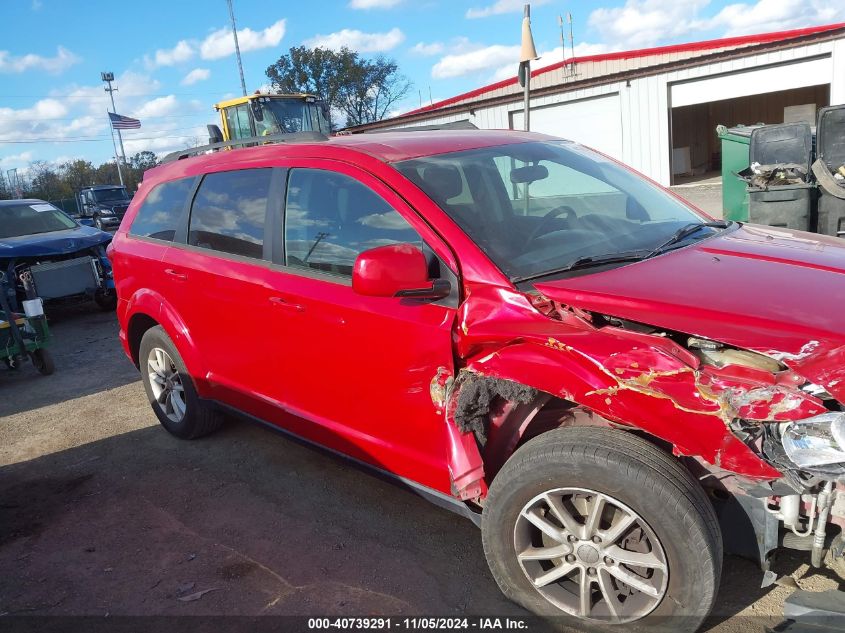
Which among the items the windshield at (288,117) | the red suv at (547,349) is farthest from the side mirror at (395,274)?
the windshield at (288,117)

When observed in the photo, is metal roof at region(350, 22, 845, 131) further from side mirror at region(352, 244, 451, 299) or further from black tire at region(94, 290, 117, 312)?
side mirror at region(352, 244, 451, 299)

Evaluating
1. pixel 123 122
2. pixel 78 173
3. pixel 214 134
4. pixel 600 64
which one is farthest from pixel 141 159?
pixel 214 134

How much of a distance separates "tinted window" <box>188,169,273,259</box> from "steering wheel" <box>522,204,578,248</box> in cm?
145

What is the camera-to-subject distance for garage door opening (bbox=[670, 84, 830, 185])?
974 inches

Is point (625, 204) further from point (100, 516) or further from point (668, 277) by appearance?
point (100, 516)

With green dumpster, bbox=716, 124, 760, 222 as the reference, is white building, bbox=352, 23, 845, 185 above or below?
above

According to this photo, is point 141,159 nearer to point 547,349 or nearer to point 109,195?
point 109,195

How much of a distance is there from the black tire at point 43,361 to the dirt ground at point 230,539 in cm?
187

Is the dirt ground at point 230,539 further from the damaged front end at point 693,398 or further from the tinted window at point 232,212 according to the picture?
the tinted window at point 232,212

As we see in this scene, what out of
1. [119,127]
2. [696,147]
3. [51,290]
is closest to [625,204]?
[51,290]

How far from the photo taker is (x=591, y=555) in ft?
7.88

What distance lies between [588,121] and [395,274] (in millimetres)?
20263

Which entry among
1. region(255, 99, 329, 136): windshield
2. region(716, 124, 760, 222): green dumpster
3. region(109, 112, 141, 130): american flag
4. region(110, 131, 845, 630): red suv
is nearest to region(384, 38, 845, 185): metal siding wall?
region(255, 99, 329, 136): windshield

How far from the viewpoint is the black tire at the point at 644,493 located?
2.16 meters
